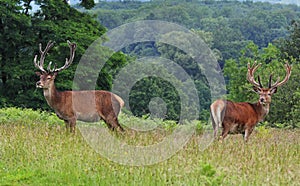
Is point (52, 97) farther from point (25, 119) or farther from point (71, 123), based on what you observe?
point (25, 119)

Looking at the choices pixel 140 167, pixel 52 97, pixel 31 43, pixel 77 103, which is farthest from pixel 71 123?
pixel 31 43

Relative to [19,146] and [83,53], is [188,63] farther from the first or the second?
[19,146]

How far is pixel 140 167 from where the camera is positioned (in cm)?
701

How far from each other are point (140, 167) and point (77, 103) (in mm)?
4079

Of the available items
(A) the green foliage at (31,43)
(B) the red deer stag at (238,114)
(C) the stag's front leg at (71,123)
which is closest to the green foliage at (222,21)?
(A) the green foliage at (31,43)

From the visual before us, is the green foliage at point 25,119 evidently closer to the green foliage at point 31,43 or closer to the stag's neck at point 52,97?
the stag's neck at point 52,97

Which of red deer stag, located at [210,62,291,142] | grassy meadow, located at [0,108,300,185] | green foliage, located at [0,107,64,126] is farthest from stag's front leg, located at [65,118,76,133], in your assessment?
red deer stag, located at [210,62,291,142]

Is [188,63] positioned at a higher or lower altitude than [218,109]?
lower

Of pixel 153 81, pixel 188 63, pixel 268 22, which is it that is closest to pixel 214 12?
pixel 268 22

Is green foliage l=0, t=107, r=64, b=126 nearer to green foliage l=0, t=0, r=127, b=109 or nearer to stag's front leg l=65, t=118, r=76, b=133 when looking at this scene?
stag's front leg l=65, t=118, r=76, b=133

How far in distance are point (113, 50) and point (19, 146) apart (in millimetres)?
18494

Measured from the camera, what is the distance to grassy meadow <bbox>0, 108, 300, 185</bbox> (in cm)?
636

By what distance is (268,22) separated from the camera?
361 feet

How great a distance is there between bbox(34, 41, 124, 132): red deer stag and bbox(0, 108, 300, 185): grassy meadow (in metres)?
1.51
